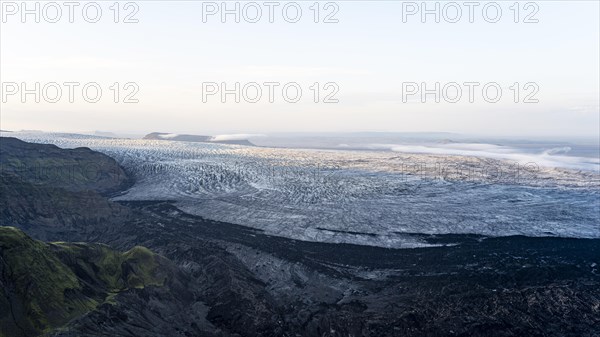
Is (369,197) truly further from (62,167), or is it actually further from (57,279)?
(62,167)

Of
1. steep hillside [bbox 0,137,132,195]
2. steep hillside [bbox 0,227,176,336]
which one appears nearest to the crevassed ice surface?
steep hillside [bbox 0,137,132,195]

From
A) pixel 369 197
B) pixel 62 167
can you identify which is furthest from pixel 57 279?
pixel 62 167

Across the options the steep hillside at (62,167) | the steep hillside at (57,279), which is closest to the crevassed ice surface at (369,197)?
the steep hillside at (62,167)

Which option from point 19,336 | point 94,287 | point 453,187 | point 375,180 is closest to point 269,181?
point 375,180

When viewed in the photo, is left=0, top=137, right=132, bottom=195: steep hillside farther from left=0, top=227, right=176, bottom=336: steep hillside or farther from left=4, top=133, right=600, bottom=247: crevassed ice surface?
left=0, top=227, right=176, bottom=336: steep hillside

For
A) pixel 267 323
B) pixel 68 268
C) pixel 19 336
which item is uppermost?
pixel 68 268

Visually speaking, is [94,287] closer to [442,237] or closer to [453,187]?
[442,237]

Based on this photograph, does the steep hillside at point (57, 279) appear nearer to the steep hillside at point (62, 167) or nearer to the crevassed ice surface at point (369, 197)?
the crevassed ice surface at point (369, 197)

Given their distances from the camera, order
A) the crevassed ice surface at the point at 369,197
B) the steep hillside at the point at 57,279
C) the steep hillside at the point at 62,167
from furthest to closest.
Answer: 1. the steep hillside at the point at 62,167
2. the crevassed ice surface at the point at 369,197
3. the steep hillside at the point at 57,279

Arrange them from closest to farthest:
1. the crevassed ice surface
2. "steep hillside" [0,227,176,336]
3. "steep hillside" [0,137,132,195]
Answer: "steep hillside" [0,227,176,336] < the crevassed ice surface < "steep hillside" [0,137,132,195]
